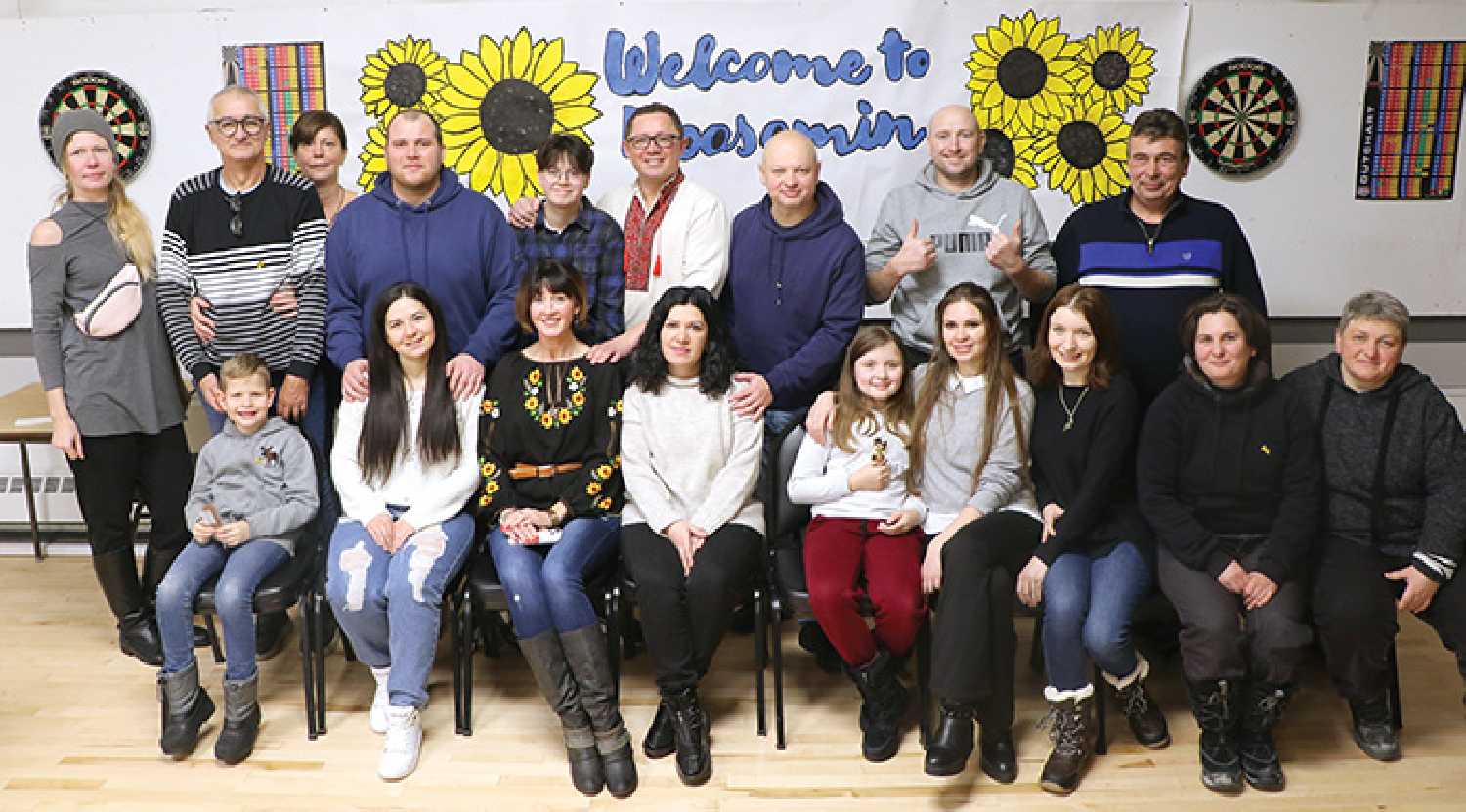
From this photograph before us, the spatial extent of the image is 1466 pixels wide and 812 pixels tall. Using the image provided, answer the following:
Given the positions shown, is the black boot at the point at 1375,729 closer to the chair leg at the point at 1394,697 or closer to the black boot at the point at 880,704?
the chair leg at the point at 1394,697

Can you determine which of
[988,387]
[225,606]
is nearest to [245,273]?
[225,606]

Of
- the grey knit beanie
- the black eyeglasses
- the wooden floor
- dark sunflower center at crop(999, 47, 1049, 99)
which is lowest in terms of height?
the wooden floor

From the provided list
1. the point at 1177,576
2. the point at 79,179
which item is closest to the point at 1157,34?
the point at 1177,576

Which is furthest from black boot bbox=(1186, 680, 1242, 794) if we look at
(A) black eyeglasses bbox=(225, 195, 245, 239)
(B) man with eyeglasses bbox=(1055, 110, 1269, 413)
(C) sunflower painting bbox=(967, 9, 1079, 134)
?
(A) black eyeglasses bbox=(225, 195, 245, 239)

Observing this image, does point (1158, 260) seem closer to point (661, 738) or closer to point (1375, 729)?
point (1375, 729)

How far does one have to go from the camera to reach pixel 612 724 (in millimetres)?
2619

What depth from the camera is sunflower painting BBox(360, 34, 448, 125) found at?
3877 millimetres

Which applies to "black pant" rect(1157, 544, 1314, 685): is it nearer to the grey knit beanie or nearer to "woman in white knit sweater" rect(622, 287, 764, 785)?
"woman in white knit sweater" rect(622, 287, 764, 785)

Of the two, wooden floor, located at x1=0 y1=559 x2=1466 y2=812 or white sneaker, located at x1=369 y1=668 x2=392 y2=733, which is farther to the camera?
white sneaker, located at x1=369 y1=668 x2=392 y2=733

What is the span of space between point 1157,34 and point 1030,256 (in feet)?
4.33

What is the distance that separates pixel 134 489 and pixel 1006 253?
2506mm

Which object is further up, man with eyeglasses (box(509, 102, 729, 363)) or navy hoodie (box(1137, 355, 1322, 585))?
man with eyeglasses (box(509, 102, 729, 363))

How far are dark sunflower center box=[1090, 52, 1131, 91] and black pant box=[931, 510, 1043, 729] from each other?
191 cm

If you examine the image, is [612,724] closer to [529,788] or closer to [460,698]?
[529,788]
